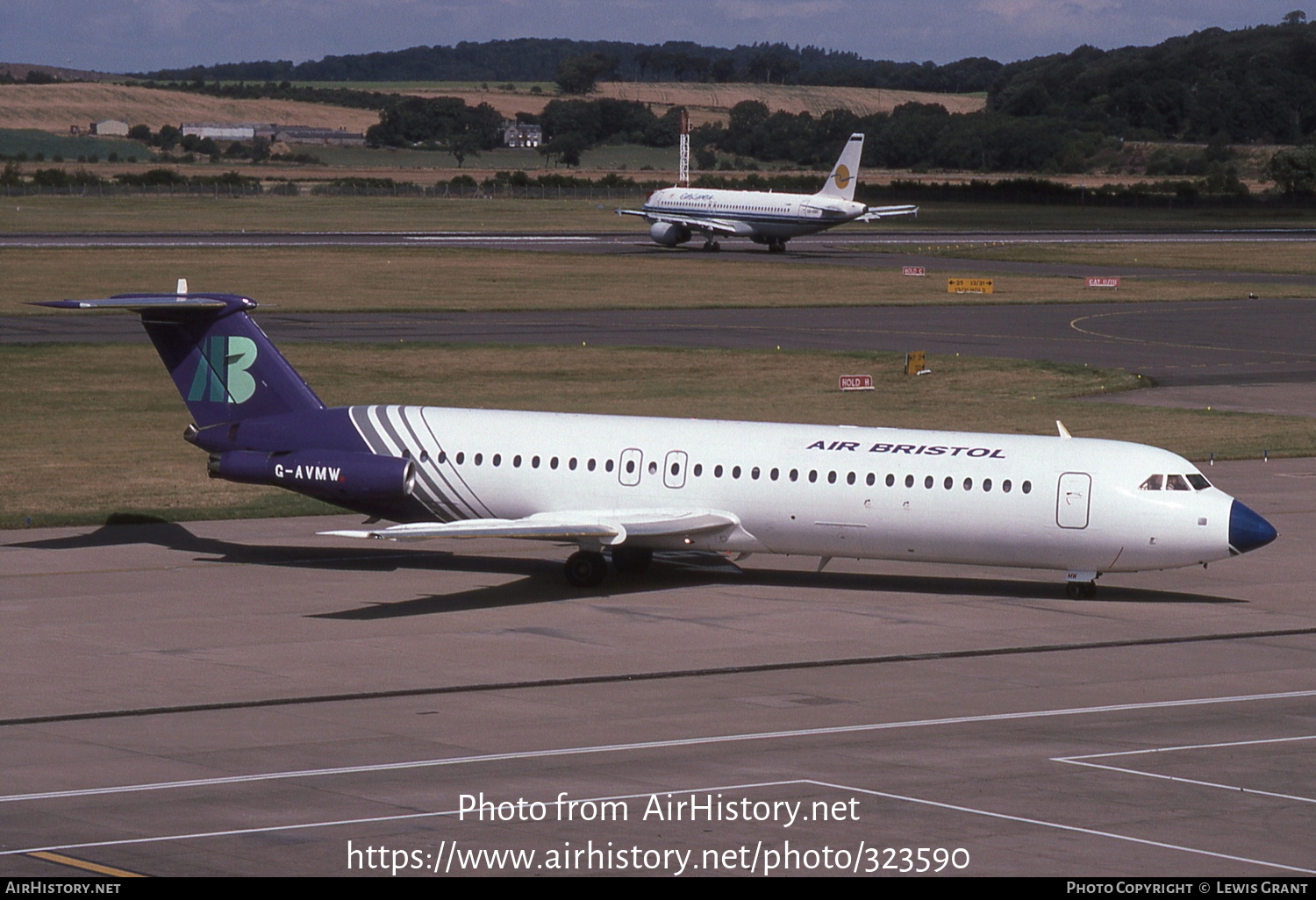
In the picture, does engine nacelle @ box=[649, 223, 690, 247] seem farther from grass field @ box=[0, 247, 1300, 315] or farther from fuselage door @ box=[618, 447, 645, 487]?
fuselage door @ box=[618, 447, 645, 487]

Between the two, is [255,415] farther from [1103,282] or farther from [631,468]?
[1103,282]

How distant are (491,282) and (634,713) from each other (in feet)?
259

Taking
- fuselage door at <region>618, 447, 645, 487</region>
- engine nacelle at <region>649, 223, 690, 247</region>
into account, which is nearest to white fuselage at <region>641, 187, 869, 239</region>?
engine nacelle at <region>649, 223, 690, 247</region>

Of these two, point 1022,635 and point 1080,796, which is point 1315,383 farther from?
point 1080,796

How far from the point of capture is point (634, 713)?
2538cm

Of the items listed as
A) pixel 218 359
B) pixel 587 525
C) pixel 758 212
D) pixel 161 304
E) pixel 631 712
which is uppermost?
pixel 161 304

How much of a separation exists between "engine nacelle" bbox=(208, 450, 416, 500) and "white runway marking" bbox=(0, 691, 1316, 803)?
13.2 m

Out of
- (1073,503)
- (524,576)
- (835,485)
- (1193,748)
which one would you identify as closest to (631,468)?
(524,576)

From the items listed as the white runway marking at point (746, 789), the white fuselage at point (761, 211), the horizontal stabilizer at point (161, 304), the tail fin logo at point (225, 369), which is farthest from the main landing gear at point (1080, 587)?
the white fuselage at point (761, 211)

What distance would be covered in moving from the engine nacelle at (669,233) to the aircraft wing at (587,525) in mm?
96472

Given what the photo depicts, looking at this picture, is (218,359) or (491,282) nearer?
(218,359)

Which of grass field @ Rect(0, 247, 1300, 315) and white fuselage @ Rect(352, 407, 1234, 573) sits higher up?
white fuselage @ Rect(352, 407, 1234, 573)

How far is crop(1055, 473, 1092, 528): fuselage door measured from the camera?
108ft
